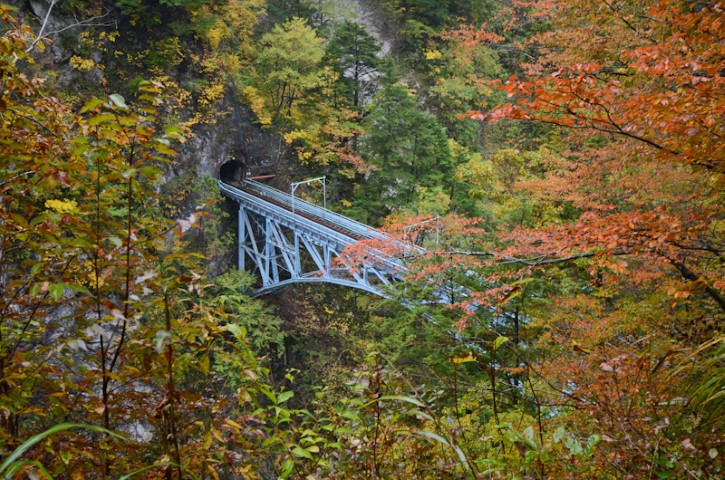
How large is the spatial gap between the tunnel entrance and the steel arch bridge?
1.85 ft

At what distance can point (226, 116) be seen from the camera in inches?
691

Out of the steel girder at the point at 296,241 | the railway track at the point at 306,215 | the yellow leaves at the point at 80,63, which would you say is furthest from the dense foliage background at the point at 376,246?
the railway track at the point at 306,215

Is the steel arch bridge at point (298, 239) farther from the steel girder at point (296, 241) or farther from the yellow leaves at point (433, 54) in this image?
the yellow leaves at point (433, 54)

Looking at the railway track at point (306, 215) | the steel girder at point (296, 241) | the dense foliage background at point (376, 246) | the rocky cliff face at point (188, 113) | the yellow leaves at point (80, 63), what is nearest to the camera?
the dense foliage background at point (376, 246)

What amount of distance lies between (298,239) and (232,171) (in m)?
5.02

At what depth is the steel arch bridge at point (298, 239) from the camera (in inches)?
505

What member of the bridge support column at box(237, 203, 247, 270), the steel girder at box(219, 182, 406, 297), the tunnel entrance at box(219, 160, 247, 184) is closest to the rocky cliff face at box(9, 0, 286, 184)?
the tunnel entrance at box(219, 160, 247, 184)

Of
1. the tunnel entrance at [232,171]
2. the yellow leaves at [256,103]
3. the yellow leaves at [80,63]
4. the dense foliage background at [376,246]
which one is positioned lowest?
the dense foliage background at [376,246]

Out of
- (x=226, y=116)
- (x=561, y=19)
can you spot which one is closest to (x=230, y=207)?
(x=226, y=116)

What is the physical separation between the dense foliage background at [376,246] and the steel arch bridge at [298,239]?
2.83ft

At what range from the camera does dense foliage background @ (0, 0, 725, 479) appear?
66.7 inches

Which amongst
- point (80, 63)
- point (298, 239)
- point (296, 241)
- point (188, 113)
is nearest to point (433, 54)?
point (188, 113)

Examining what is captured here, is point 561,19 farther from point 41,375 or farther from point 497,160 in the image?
point 41,375

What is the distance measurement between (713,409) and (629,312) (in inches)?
246
